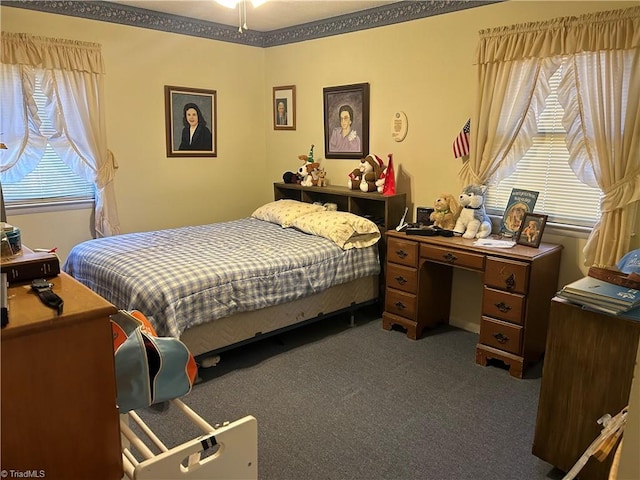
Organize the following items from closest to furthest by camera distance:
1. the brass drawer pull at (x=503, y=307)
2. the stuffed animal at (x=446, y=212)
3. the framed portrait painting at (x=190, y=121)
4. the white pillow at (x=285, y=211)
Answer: the brass drawer pull at (x=503, y=307) < the stuffed animal at (x=446, y=212) < the white pillow at (x=285, y=211) < the framed portrait painting at (x=190, y=121)

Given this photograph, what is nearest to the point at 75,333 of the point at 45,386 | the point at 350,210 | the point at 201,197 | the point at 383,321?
the point at 45,386

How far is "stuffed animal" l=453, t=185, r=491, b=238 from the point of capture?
3.39 meters

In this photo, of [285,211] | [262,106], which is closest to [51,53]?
[262,106]

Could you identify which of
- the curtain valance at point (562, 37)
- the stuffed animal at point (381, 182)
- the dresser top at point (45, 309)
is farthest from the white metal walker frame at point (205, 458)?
the curtain valance at point (562, 37)

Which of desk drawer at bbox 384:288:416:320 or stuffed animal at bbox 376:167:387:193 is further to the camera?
stuffed animal at bbox 376:167:387:193

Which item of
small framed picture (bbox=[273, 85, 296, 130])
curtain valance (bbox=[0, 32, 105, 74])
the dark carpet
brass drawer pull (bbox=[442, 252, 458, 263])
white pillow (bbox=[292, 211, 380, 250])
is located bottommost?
the dark carpet

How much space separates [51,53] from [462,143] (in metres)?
3.09

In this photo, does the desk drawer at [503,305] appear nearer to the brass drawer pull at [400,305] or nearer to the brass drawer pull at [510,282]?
the brass drawer pull at [510,282]

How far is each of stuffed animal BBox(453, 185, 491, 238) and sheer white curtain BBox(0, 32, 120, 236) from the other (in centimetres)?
281

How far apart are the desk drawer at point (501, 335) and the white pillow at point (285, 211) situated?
1657mm

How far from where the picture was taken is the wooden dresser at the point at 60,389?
3.64 ft

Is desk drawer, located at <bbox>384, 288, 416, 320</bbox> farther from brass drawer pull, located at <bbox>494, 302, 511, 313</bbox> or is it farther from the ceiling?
the ceiling

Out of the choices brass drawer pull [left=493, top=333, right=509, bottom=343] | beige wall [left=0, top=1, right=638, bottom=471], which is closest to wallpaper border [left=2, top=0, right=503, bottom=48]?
beige wall [left=0, top=1, right=638, bottom=471]

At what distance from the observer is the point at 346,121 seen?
4312 millimetres
